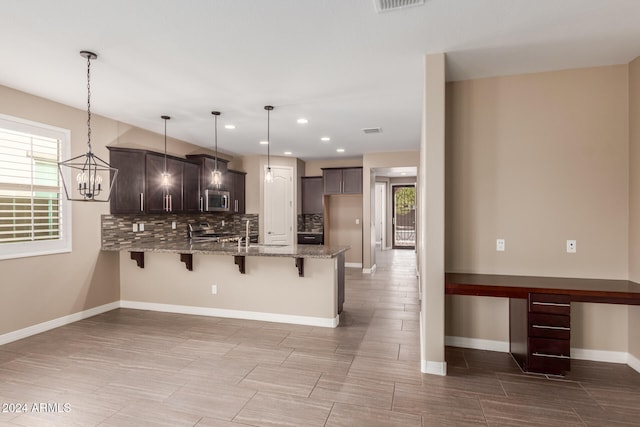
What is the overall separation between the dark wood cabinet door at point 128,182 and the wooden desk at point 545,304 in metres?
4.19

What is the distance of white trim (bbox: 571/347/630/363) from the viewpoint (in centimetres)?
306

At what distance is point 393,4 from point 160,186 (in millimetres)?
4236

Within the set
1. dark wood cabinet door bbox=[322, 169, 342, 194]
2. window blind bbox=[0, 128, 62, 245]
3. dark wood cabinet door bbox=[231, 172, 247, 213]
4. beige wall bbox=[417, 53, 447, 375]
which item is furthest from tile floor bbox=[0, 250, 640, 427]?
dark wood cabinet door bbox=[322, 169, 342, 194]

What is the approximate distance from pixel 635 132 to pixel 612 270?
1.22 metres

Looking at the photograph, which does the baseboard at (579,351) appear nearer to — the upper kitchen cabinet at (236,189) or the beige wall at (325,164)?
the upper kitchen cabinet at (236,189)

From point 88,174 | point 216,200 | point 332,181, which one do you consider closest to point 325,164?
point 332,181

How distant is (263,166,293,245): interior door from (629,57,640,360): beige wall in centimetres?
581

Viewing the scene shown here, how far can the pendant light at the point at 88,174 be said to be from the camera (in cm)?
293

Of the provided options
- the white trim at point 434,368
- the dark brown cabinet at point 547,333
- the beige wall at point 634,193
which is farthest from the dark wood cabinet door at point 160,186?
the beige wall at point 634,193

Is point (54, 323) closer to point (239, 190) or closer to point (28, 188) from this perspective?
point (28, 188)

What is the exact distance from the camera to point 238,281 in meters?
4.41

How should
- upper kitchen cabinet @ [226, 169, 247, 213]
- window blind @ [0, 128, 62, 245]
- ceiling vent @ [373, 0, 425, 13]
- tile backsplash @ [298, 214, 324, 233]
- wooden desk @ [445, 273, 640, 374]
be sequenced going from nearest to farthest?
ceiling vent @ [373, 0, 425, 13], wooden desk @ [445, 273, 640, 374], window blind @ [0, 128, 62, 245], upper kitchen cabinet @ [226, 169, 247, 213], tile backsplash @ [298, 214, 324, 233]

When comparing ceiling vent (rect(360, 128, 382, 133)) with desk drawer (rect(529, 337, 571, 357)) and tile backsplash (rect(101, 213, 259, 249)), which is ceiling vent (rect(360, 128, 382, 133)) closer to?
tile backsplash (rect(101, 213, 259, 249))

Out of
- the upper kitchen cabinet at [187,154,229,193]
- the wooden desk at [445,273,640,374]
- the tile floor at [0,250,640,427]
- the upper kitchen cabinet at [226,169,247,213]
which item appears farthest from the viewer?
the upper kitchen cabinet at [226,169,247,213]
